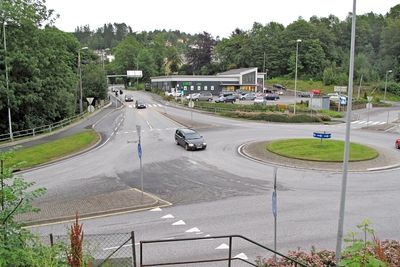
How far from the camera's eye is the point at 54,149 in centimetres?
3150

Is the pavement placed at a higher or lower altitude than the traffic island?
lower

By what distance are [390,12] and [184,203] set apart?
531ft

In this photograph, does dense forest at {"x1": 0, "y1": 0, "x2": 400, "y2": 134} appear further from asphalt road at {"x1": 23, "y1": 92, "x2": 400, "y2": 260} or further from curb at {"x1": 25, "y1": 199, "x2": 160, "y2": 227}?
curb at {"x1": 25, "y1": 199, "x2": 160, "y2": 227}

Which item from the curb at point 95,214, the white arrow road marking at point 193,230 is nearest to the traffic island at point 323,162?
the curb at point 95,214

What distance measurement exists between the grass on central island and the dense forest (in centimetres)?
2468

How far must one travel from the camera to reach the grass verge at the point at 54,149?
28.0 meters

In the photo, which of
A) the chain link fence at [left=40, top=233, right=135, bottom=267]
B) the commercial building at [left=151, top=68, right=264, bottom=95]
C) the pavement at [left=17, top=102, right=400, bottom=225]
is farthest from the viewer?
the commercial building at [left=151, top=68, right=264, bottom=95]

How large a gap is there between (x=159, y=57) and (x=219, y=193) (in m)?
134

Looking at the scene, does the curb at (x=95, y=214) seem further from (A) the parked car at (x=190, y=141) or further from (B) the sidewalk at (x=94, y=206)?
(A) the parked car at (x=190, y=141)

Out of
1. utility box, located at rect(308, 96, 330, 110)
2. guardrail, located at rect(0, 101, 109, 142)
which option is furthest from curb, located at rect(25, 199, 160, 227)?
utility box, located at rect(308, 96, 330, 110)

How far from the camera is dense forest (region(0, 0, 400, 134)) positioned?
4019 centimetres

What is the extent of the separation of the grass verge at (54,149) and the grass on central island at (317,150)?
1504 cm

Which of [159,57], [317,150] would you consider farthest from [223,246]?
[159,57]

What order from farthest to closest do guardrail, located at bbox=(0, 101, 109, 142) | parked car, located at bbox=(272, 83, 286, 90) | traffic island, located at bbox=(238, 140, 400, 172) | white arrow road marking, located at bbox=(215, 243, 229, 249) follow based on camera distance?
parked car, located at bbox=(272, 83, 286, 90), guardrail, located at bbox=(0, 101, 109, 142), traffic island, located at bbox=(238, 140, 400, 172), white arrow road marking, located at bbox=(215, 243, 229, 249)
